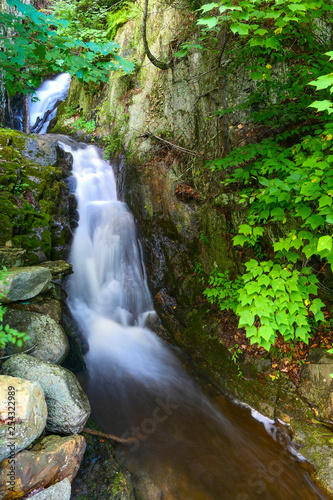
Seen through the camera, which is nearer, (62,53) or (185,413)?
(62,53)

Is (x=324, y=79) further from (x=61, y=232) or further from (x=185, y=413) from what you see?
(x=61, y=232)

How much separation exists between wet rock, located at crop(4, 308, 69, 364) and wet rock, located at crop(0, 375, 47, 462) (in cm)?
86

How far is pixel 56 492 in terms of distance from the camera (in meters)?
2.13

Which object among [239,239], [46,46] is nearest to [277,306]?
[239,239]

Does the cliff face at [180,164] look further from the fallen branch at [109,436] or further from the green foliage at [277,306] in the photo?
the fallen branch at [109,436]

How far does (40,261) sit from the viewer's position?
463 cm

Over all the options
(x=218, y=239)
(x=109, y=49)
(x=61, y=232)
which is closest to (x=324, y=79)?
(x=109, y=49)

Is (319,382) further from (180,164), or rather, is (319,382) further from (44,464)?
(180,164)

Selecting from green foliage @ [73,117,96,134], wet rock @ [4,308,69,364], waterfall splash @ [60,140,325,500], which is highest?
green foliage @ [73,117,96,134]

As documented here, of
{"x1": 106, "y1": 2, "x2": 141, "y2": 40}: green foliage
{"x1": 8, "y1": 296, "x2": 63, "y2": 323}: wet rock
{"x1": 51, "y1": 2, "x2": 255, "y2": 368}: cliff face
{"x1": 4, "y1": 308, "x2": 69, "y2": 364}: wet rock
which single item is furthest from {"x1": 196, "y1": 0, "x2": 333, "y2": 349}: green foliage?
{"x1": 106, "y1": 2, "x2": 141, "y2": 40}: green foliage

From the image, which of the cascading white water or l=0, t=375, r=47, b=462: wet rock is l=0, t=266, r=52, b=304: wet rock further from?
the cascading white water

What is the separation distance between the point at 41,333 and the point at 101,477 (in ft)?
5.62

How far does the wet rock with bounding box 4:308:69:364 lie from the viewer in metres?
3.19

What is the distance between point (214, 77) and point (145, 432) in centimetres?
598
